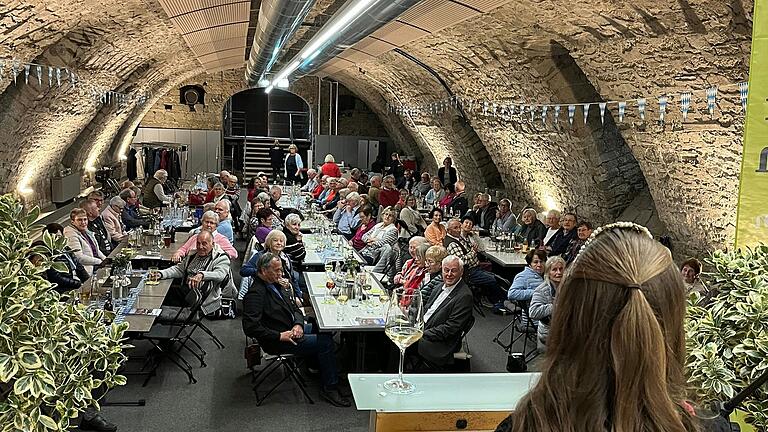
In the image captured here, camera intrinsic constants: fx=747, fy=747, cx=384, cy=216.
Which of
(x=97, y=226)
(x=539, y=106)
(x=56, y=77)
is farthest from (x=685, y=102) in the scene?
(x=56, y=77)

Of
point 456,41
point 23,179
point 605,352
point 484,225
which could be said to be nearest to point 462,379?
point 605,352

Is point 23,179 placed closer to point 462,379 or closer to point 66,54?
point 66,54

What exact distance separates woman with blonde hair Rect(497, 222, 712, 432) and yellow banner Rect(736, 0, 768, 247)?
7.05 ft

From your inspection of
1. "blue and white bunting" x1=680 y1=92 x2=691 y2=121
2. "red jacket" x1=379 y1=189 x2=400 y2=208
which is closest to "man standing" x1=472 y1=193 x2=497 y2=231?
"red jacket" x1=379 y1=189 x2=400 y2=208

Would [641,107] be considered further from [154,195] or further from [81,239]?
[154,195]

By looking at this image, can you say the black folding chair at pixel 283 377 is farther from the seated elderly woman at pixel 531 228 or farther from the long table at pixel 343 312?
the seated elderly woman at pixel 531 228

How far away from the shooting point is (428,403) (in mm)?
3066

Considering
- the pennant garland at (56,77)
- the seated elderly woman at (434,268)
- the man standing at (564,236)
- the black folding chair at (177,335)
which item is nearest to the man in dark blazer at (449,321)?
the seated elderly woman at (434,268)

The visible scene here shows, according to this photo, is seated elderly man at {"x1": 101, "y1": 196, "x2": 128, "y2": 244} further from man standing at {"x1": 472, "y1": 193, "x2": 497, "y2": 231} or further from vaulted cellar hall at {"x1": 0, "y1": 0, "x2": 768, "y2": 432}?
man standing at {"x1": 472, "y1": 193, "x2": 497, "y2": 231}

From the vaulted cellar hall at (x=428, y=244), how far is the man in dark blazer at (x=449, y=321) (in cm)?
2

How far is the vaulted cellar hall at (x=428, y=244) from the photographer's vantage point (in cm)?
171

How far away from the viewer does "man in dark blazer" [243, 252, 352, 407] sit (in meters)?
6.43

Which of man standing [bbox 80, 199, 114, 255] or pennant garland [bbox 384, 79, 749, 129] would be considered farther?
man standing [bbox 80, 199, 114, 255]

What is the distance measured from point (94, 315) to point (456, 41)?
8.39 m
